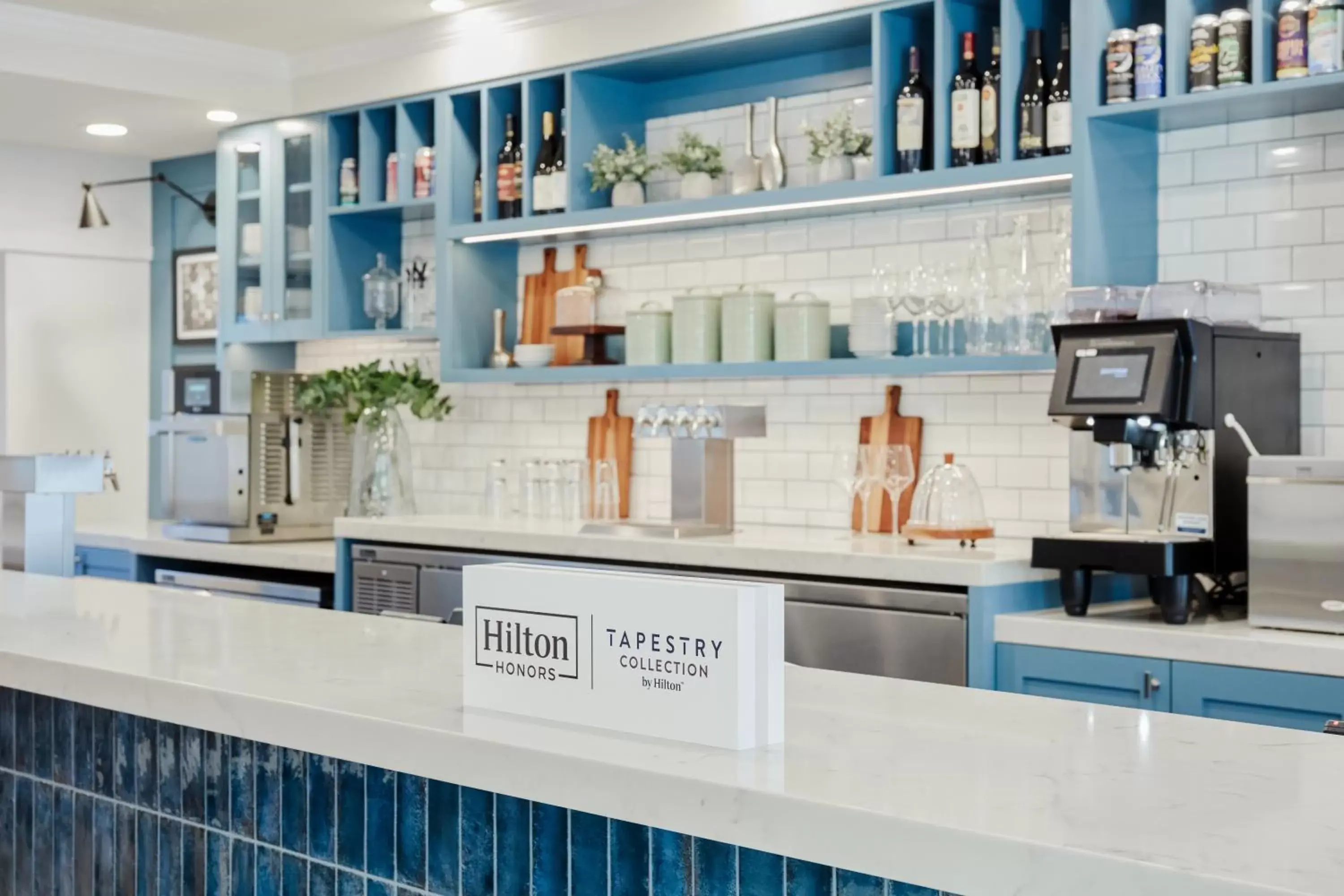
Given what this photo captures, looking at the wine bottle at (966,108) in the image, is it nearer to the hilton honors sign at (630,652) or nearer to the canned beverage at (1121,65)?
the canned beverage at (1121,65)

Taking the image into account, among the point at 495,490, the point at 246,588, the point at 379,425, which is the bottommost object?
the point at 246,588

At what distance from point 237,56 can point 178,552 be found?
1.92 m

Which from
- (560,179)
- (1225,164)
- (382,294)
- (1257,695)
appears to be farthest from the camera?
(382,294)

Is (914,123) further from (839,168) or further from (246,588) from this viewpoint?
(246,588)

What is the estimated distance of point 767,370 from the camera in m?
4.68

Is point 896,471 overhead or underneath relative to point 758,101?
underneath

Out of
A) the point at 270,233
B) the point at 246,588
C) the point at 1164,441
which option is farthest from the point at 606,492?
the point at 1164,441

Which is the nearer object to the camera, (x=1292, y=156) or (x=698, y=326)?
(x=1292, y=156)

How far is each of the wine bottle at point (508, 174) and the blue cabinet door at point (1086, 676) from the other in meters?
2.54

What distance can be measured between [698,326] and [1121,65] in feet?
5.17

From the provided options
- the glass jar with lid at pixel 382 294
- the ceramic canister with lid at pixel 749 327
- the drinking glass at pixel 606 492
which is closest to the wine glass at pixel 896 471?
the ceramic canister with lid at pixel 749 327

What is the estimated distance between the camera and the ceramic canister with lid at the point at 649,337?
5.03 metres

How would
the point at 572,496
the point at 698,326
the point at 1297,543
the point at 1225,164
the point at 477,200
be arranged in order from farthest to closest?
the point at 477,200 < the point at 572,496 < the point at 698,326 < the point at 1225,164 < the point at 1297,543

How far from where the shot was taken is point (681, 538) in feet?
14.8
